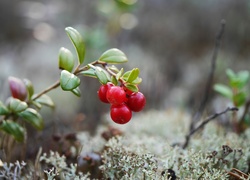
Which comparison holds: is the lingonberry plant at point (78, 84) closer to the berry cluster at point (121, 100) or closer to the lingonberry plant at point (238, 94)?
the berry cluster at point (121, 100)

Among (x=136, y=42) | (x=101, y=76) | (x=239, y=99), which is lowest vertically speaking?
(x=101, y=76)

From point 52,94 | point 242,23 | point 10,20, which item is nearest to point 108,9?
point 52,94

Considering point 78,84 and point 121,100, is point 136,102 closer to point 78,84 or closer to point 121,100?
point 121,100

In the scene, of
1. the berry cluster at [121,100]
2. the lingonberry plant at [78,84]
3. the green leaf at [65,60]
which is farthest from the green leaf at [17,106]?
the berry cluster at [121,100]

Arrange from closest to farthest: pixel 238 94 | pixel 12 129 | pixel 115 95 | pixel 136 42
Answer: pixel 115 95, pixel 12 129, pixel 238 94, pixel 136 42

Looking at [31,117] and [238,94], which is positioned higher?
[238,94]

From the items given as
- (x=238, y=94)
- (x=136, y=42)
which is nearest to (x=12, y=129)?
(x=238, y=94)
